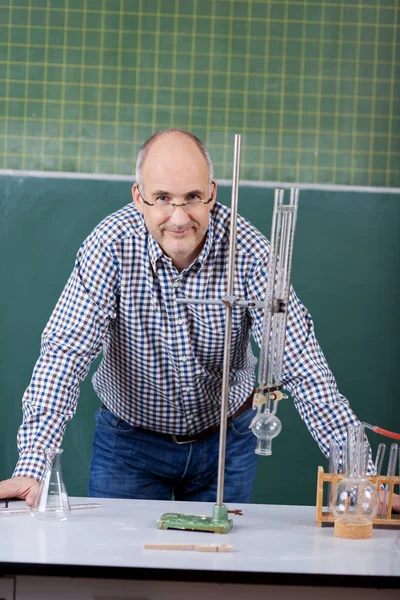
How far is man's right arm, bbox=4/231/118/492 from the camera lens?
213cm

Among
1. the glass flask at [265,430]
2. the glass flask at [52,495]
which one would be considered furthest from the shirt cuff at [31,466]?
the glass flask at [265,430]

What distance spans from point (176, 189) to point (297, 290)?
1651 millimetres

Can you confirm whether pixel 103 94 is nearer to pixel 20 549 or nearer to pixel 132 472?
pixel 132 472

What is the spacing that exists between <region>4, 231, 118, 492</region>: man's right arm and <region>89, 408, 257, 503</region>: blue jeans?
34 cm

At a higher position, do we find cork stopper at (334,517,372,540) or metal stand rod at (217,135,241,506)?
metal stand rod at (217,135,241,506)

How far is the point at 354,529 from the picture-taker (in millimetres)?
1769

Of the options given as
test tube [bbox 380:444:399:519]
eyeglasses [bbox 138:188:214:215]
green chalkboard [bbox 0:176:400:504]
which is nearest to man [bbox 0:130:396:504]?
eyeglasses [bbox 138:188:214:215]

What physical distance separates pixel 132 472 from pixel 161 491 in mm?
105

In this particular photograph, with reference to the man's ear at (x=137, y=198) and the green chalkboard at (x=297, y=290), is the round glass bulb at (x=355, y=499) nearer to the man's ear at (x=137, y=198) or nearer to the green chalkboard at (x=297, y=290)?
the man's ear at (x=137, y=198)

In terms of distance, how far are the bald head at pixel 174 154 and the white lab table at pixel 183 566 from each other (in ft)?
3.04

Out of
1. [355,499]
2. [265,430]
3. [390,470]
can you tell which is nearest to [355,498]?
[355,499]

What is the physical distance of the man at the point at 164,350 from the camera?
219 cm

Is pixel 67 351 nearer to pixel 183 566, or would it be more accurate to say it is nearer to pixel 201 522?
pixel 201 522

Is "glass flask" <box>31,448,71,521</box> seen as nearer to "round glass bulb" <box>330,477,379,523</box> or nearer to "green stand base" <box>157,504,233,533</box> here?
"green stand base" <box>157,504,233,533</box>
